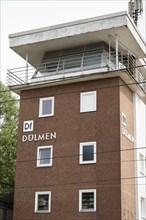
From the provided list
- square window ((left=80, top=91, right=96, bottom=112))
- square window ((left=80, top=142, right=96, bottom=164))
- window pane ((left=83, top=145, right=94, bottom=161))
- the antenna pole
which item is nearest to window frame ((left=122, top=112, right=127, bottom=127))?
square window ((left=80, top=91, right=96, bottom=112))

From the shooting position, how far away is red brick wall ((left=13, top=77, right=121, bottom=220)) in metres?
26.9

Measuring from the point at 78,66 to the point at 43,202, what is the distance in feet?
30.1

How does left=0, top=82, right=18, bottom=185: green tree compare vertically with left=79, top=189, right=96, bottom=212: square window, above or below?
above

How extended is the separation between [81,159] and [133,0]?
14.6 meters

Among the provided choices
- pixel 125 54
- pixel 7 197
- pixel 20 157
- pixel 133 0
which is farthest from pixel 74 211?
pixel 133 0

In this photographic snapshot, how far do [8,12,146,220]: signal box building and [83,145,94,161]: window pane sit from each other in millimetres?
62

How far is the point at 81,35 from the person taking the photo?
1163 inches

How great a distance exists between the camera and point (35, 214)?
2805cm

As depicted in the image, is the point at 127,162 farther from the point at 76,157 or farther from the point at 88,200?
the point at 88,200

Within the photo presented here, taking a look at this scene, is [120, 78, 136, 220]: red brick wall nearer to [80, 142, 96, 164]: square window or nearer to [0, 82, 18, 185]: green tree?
[80, 142, 96, 164]: square window

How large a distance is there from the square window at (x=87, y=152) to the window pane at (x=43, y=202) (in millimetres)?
3181

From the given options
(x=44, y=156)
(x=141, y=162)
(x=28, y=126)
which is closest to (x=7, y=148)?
(x=28, y=126)

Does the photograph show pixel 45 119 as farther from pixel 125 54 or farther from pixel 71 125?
pixel 125 54

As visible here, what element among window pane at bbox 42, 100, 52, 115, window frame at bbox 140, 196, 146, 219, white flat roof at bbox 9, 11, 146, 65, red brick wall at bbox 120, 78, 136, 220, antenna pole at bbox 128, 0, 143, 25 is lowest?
window frame at bbox 140, 196, 146, 219
